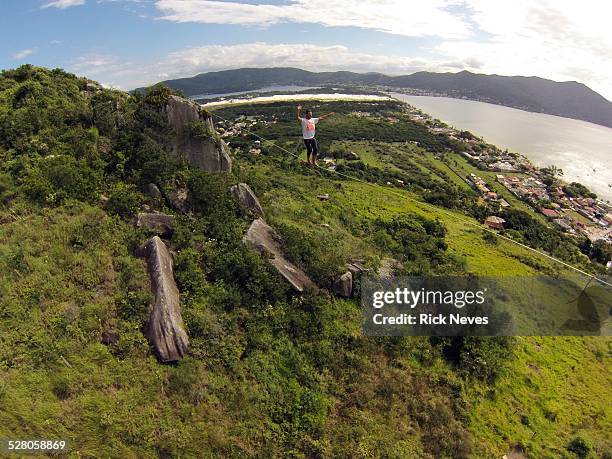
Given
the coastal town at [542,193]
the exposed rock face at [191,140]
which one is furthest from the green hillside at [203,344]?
the coastal town at [542,193]

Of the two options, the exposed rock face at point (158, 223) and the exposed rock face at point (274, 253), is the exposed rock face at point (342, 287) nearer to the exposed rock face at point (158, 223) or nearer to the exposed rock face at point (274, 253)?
the exposed rock face at point (274, 253)

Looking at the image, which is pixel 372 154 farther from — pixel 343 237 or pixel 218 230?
pixel 218 230

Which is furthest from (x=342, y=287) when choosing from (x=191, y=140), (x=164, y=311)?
(x=191, y=140)

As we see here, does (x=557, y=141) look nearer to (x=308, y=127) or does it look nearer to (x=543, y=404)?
(x=543, y=404)

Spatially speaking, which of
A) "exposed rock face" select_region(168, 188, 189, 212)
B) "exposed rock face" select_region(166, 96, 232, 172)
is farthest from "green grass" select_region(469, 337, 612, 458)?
"exposed rock face" select_region(166, 96, 232, 172)

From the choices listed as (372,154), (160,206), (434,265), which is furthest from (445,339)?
(372,154)

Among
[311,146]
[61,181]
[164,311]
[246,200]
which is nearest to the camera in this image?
[164,311]
